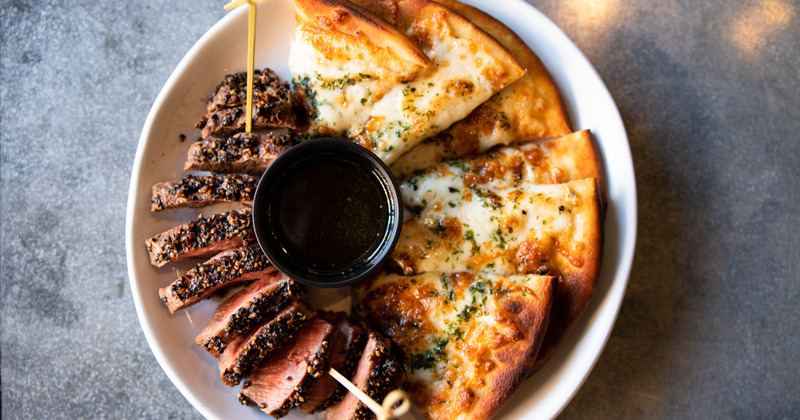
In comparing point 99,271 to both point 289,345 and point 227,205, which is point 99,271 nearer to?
point 227,205

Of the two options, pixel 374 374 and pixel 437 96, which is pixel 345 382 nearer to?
pixel 374 374

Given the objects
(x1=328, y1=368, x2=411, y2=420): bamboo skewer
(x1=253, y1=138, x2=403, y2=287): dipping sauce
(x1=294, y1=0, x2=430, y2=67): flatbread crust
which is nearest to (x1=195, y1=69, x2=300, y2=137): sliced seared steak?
(x1=253, y1=138, x2=403, y2=287): dipping sauce

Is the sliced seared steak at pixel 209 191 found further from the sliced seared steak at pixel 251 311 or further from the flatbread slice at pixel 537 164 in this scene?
the flatbread slice at pixel 537 164

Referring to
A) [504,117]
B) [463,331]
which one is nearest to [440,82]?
[504,117]

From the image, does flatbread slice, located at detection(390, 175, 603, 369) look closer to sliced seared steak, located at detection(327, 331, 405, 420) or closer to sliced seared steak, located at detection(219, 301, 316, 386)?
sliced seared steak, located at detection(327, 331, 405, 420)


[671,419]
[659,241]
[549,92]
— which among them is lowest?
[671,419]

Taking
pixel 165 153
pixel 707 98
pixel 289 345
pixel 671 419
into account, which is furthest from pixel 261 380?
pixel 707 98
